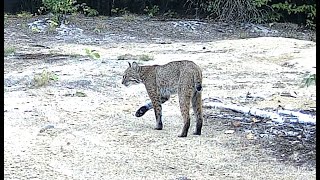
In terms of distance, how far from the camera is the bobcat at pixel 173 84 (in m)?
6.71

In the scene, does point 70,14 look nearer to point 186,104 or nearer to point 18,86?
point 18,86

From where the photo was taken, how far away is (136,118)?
7562mm

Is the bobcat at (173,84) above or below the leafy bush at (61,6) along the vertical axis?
above

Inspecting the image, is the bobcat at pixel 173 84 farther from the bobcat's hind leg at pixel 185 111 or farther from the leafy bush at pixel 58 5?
the leafy bush at pixel 58 5

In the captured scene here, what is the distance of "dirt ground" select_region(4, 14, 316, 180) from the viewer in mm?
5562

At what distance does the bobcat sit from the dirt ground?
17cm

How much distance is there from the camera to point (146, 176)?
5309 mm

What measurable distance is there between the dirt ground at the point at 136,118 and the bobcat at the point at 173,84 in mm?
168

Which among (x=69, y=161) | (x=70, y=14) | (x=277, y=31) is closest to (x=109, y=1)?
(x=70, y=14)

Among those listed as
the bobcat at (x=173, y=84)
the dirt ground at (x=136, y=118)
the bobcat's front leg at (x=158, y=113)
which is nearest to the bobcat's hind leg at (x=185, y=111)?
the bobcat at (x=173, y=84)

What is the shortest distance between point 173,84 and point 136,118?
31.8 inches

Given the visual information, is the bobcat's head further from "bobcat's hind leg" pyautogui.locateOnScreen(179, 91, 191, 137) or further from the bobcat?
"bobcat's hind leg" pyautogui.locateOnScreen(179, 91, 191, 137)

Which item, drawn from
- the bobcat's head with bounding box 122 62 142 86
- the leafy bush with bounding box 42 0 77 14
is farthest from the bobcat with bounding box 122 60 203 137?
the leafy bush with bounding box 42 0 77 14

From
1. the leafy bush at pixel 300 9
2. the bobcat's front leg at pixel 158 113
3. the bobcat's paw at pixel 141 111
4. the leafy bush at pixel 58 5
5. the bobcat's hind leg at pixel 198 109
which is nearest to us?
the bobcat's hind leg at pixel 198 109
